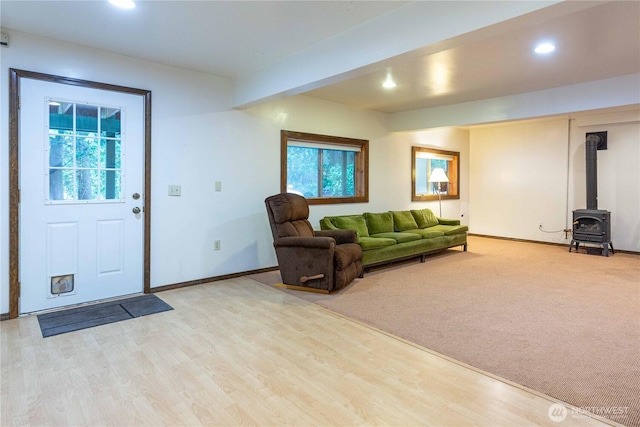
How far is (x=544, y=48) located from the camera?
11.4ft

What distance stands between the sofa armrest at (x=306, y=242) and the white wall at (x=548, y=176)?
5545 mm

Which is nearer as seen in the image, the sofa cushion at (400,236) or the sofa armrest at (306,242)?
the sofa armrest at (306,242)

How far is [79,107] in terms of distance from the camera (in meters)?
3.51

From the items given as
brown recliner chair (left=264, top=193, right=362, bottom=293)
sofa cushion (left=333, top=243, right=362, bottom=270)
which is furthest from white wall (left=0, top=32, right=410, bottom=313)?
sofa cushion (left=333, top=243, right=362, bottom=270)

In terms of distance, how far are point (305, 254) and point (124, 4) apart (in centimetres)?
271

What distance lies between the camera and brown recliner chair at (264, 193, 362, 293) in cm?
396

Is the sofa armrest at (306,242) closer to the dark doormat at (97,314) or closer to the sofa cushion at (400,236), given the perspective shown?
the dark doormat at (97,314)

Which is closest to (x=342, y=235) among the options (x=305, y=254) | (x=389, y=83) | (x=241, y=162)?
(x=305, y=254)

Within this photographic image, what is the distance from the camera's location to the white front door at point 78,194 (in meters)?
3.29

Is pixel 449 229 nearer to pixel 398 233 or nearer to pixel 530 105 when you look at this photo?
pixel 398 233

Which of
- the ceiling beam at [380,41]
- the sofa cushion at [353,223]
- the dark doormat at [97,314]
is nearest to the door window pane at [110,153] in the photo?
the dark doormat at [97,314]

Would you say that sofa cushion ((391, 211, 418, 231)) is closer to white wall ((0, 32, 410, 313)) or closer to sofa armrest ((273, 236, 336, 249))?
white wall ((0, 32, 410, 313))

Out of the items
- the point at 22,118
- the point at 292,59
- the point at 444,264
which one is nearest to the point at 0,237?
the point at 22,118

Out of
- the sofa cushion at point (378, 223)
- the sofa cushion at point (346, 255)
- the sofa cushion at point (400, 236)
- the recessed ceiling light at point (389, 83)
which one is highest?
the recessed ceiling light at point (389, 83)
